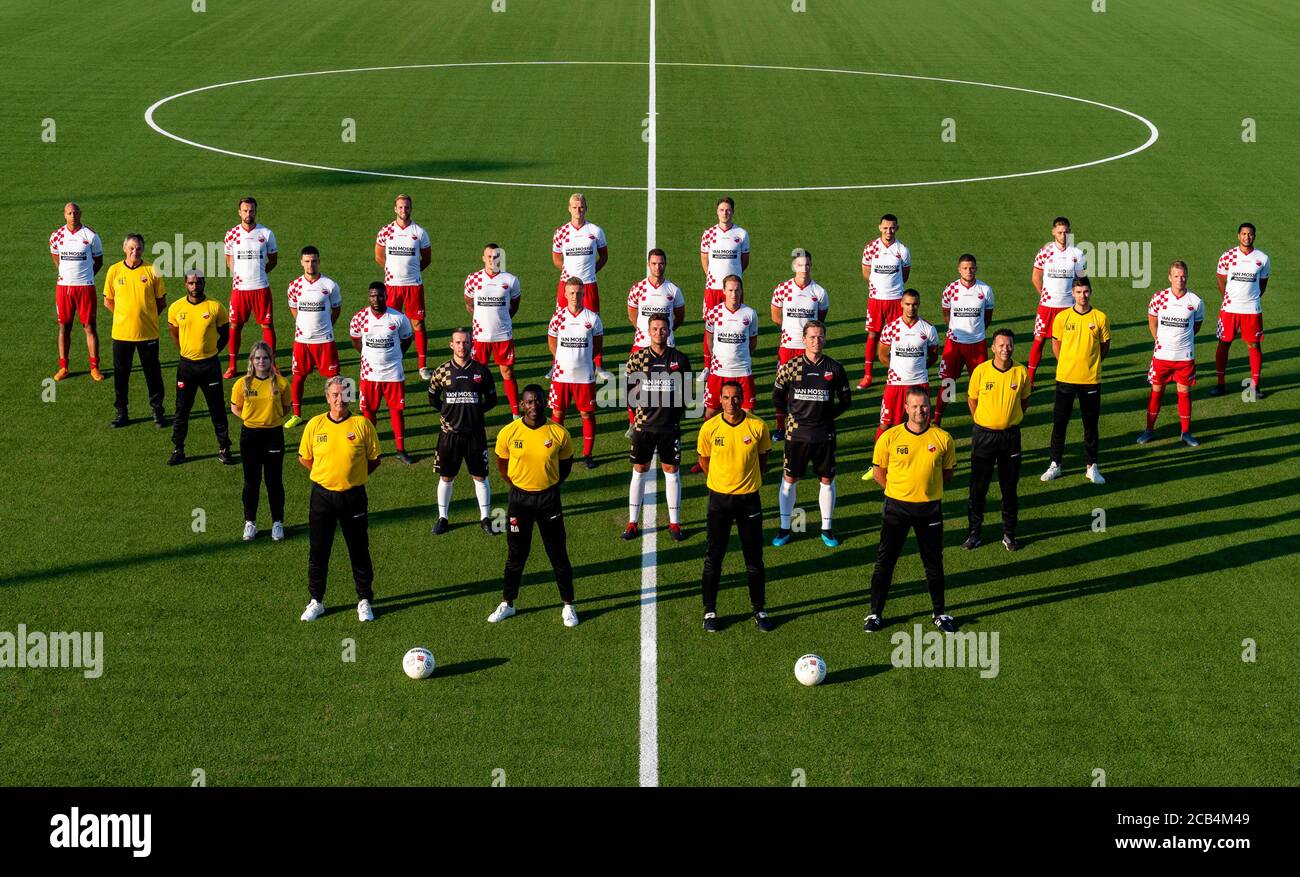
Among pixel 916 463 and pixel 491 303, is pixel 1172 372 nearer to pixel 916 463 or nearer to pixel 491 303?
pixel 916 463

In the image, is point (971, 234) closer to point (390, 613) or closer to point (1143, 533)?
point (1143, 533)

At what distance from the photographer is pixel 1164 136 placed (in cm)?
3500

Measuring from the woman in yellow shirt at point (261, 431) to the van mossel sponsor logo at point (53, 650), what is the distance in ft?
8.01

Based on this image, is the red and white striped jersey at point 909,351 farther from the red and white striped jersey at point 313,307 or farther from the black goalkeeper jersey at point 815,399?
the red and white striped jersey at point 313,307

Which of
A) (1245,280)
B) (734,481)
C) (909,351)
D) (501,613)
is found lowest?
(501,613)

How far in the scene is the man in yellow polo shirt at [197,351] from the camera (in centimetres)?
1756

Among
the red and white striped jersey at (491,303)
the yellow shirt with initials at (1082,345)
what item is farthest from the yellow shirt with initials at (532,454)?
the yellow shirt with initials at (1082,345)

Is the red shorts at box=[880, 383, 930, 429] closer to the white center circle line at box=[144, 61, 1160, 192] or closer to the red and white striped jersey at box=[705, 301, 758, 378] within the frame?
the red and white striped jersey at box=[705, 301, 758, 378]

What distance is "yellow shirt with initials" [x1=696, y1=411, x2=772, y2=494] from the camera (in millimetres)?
13812

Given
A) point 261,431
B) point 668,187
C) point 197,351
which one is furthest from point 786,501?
point 668,187

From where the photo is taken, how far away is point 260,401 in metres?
15.5

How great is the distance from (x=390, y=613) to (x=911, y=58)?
111ft

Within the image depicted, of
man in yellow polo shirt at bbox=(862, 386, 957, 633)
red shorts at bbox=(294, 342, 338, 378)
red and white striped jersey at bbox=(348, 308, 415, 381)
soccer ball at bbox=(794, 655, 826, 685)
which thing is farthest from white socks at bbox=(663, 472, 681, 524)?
red shorts at bbox=(294, 342, 338, 378)

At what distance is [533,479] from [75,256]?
10.0 meters
